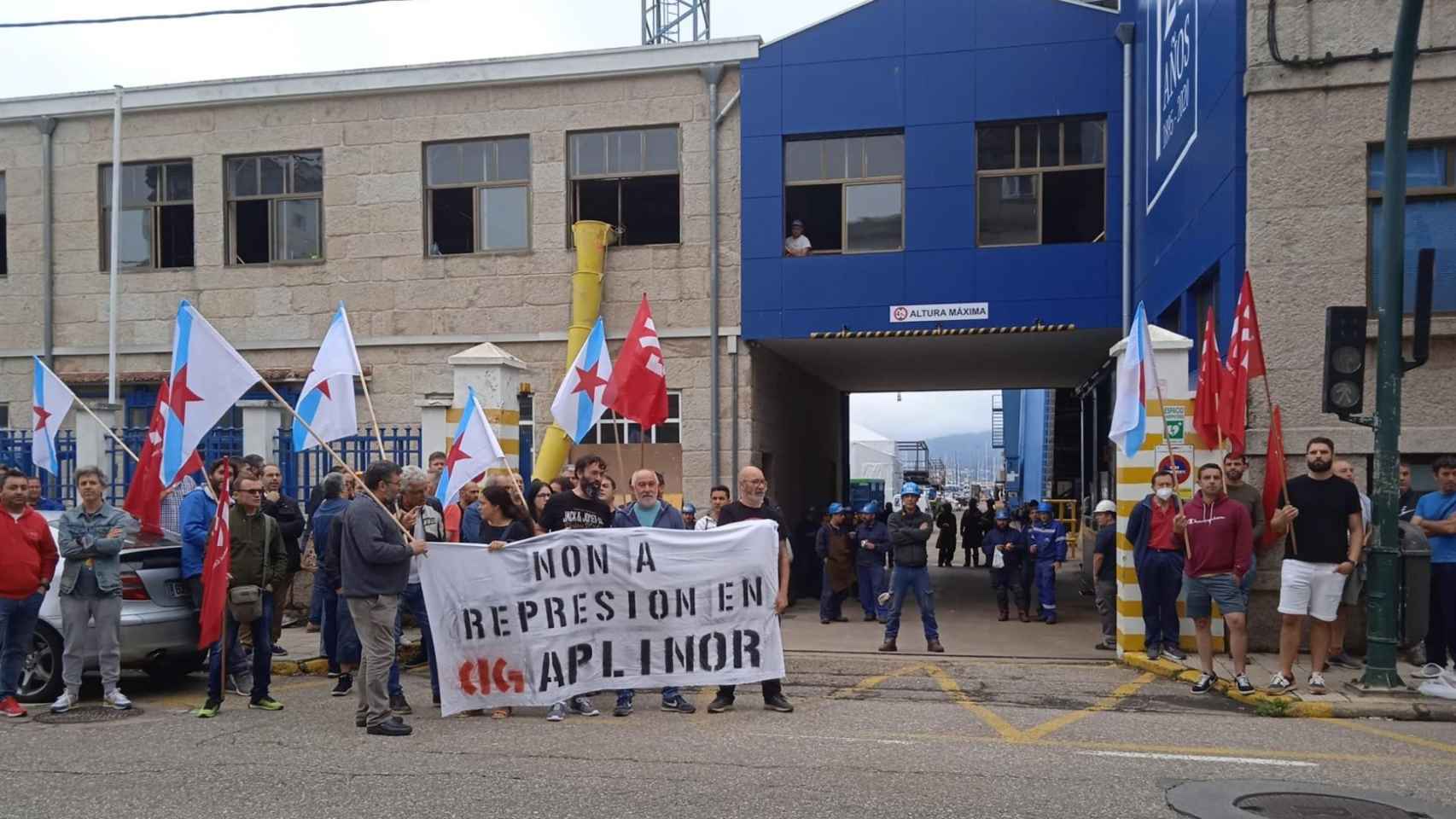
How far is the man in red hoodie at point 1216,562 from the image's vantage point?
29.5 feet

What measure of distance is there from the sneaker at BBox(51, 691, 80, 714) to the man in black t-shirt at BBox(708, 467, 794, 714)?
4.60 m

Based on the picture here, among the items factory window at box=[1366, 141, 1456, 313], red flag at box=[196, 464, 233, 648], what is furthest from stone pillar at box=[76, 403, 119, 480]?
factory window at box=[1366, 141, 1456, 313]

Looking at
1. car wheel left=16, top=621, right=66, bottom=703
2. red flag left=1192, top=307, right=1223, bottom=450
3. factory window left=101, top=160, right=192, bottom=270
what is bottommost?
car wheel left=16, top=621, right=66, bottom=703

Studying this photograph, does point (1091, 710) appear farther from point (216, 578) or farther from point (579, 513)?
point (216, 578)

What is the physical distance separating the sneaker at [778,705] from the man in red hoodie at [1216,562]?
3333 mm

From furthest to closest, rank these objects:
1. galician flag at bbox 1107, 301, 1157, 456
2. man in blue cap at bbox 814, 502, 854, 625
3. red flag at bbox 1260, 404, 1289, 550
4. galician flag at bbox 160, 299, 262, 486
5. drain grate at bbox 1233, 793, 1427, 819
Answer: man in blue cap at bbox 814, 502, 854, 625 → galician flag at bbox 1107, 301, 1157, 456 → red flag at bbox 1260, 404, 1289, 550 → galician flag at bbox 160, 299, 262, 486 → drain grate at bbox 1233, 793, 1427, 819

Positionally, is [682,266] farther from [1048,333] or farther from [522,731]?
[522,731]

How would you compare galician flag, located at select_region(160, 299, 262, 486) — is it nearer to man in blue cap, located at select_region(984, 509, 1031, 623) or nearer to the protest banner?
the protest banner

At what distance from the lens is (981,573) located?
2597 centimetres

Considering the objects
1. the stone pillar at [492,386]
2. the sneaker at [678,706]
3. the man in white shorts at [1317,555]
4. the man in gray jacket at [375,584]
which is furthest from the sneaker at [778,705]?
the stone pillar at [492,386]

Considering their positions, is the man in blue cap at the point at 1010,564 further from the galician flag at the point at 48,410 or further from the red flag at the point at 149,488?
the galician flag at the point at 48,410

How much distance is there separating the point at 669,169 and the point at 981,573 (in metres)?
13.2

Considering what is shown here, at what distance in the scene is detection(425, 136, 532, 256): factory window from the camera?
1742 cm

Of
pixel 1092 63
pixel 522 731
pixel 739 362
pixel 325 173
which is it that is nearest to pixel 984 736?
pixel 522 731
